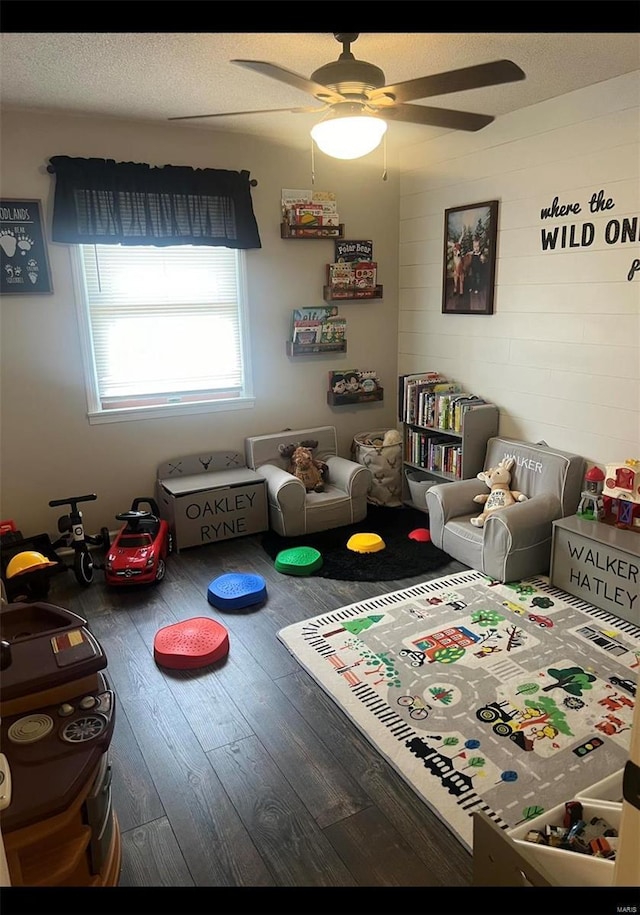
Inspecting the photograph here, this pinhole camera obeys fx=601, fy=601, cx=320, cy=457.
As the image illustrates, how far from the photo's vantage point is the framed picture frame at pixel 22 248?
353cm

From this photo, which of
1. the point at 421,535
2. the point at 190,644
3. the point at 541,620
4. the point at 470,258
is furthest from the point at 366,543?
the point at 470,258

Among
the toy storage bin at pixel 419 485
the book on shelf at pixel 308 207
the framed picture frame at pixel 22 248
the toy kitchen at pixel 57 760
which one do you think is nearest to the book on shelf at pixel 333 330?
the book on shelf at pixel 308 207

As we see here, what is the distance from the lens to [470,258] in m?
4.17

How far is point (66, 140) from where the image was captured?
3.59 m

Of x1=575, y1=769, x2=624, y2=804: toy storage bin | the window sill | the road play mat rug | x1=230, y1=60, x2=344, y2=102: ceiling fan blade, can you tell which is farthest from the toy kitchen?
the window sill

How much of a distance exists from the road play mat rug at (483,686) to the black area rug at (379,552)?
241mm

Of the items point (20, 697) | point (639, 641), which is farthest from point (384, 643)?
point (20, 697)

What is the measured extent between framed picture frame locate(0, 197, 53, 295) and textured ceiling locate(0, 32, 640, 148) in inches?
21.6

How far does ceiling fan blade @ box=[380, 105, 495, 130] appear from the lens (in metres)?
2.50

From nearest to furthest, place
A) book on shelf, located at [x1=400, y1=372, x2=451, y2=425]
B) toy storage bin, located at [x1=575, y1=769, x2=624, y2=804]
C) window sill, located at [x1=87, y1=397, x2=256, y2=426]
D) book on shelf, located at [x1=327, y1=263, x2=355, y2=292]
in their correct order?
toy storage bin, located at [x1=575, y1=769, x2=624, y2=804]
window sill, located at [x1=87, y1=397, x2=256, y2=426]
book on shelf, located at [x1=400, y1=372, x2=451, y2=425]
book on shelf, located at [x1=327, y1=263, x2=355, y2=292]

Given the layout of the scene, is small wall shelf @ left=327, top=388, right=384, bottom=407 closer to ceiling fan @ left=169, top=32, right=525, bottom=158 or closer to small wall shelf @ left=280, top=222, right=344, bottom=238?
small wall shelf @ left=280, top=222, right=344, bottom=238

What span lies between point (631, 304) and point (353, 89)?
1.90 meters

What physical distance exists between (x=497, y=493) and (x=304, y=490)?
126 cm

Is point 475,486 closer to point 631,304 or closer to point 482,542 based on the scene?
point 482,542
